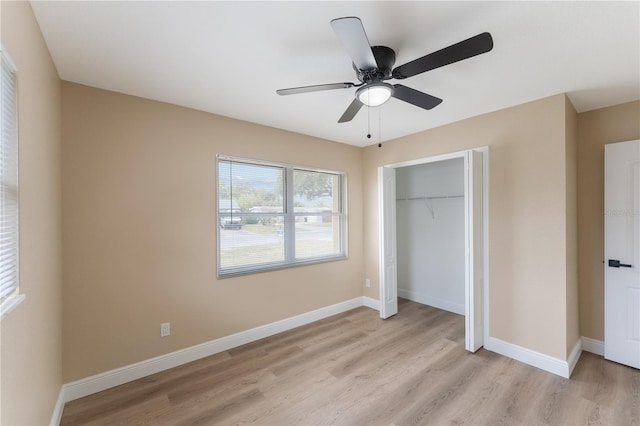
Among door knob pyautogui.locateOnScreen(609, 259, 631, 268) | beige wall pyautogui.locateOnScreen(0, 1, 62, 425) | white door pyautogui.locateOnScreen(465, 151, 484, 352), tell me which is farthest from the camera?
white door pyautogui.locateOnScreen(465, 151, 484, 352)

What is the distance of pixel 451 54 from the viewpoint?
57.7 inches

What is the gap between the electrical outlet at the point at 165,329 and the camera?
263 centimetres

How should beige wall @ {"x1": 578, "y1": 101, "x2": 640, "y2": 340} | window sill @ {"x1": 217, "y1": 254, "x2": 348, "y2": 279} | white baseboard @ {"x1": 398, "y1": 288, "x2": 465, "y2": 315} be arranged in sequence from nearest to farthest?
beige wall @ {"x1": 578, "y1": 101, "x2": 640, "y2": 340}, window sill @ {"x1": 217, "y1": 254, "x2": 348, "y2": 279}, white baseboard @ {"x1": 398, "y1": 288, "x2": 465, "y2": 315}

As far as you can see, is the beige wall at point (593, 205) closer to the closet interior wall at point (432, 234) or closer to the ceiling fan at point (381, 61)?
the closet interior wall at point (432, 234)

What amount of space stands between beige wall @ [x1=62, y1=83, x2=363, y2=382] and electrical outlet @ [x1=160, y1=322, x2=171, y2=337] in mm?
39

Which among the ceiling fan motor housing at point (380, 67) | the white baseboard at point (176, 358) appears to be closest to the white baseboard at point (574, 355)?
the white baseboard at point (176, 358)

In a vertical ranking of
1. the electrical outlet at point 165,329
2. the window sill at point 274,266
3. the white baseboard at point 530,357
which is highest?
the window sill at point 274,266

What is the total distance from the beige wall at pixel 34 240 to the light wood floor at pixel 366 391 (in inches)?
27.2

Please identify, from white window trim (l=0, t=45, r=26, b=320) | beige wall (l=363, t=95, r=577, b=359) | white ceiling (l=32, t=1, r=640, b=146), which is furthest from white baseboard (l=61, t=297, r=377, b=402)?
white ceiling (l=32, t=1, r=640, b=146)

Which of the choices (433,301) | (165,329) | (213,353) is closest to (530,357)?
(433,301)

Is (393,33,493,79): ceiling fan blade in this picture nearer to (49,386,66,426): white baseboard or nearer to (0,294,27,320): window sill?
(0,294,27,320): window sill

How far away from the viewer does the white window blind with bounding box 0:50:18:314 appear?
45.7 inches

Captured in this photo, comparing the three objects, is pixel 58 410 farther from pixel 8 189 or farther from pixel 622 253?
pixel 622 253

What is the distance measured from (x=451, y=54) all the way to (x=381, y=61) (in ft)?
1.54
